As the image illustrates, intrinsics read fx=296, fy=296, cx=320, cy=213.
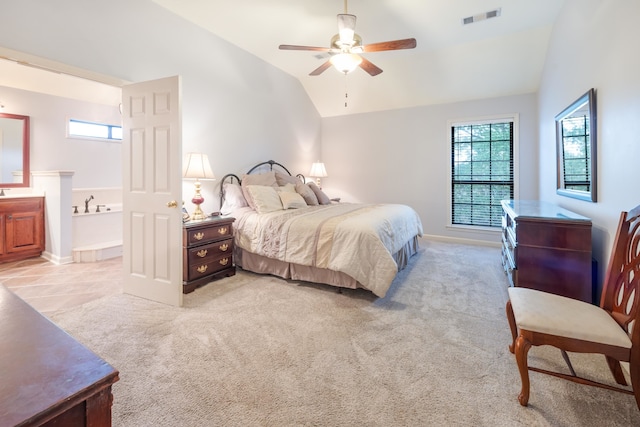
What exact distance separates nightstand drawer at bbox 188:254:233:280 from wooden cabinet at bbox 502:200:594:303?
2937 mm

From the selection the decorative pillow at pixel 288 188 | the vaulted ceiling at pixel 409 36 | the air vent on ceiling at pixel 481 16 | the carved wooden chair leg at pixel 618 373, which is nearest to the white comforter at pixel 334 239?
the decorative pillow at pixel 288 188

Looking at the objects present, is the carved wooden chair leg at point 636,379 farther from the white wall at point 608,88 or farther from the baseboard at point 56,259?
the baseboard at point 56,259

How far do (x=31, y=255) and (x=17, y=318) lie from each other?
489 centimetres

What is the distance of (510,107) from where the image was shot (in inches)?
193

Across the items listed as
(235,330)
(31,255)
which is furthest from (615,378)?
(31,255)

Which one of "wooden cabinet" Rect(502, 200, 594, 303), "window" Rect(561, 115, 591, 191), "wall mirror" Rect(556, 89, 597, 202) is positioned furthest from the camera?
"window" Rect(561, 115, 591, 191)

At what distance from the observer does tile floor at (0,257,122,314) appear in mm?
2875

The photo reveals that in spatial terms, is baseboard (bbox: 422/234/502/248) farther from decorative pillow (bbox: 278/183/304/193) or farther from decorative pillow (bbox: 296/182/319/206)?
decorative pillow (bbox: 278/183/304/193)

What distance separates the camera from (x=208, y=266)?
10.7ft

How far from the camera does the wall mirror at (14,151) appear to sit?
173 inches

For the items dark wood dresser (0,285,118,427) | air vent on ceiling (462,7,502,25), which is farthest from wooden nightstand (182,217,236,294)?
air vent on ceiling (462,7,502,25)

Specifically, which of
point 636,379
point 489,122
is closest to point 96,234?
point 636,379

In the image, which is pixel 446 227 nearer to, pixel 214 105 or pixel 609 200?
pixel 609 200

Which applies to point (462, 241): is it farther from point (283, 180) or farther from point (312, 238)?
point (312, 238)
